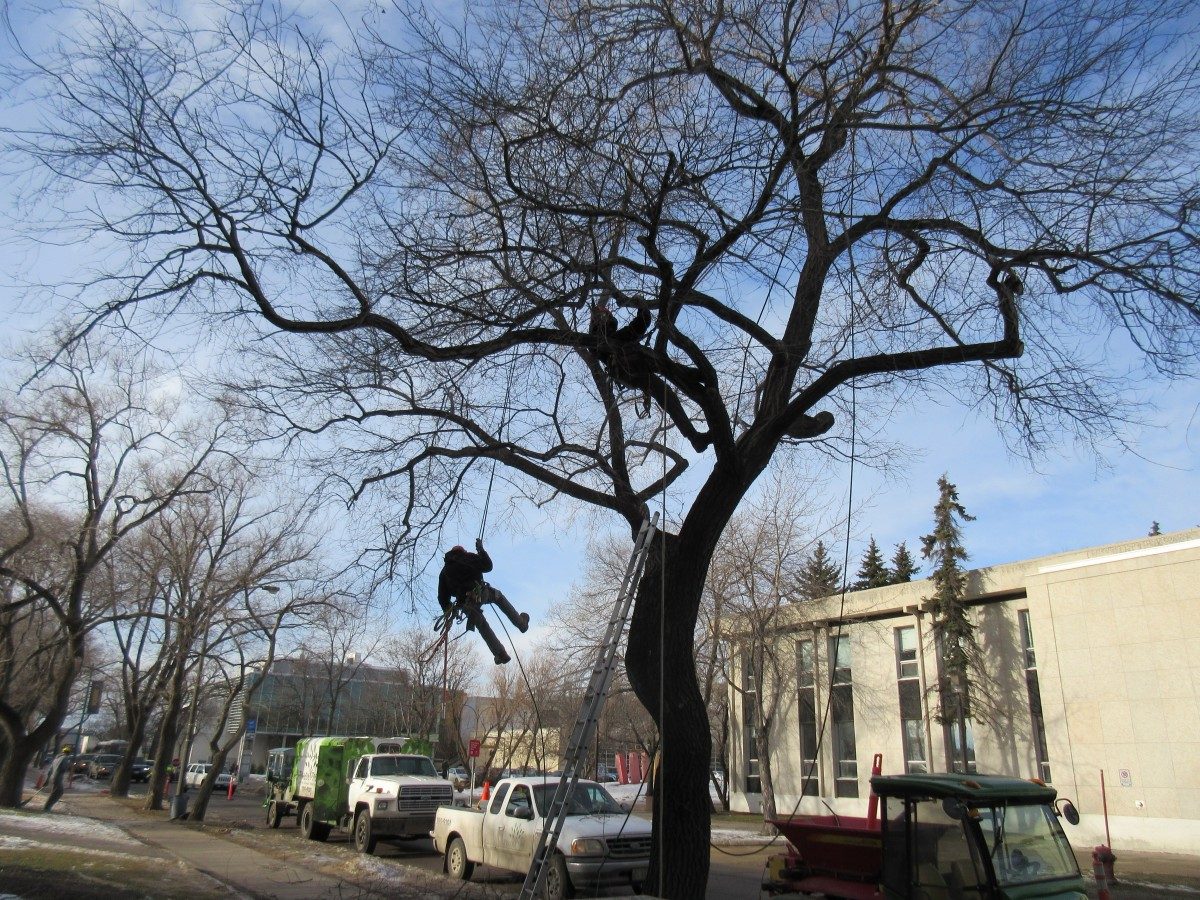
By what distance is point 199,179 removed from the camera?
783 centimetres

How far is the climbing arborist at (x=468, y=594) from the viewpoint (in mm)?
7609

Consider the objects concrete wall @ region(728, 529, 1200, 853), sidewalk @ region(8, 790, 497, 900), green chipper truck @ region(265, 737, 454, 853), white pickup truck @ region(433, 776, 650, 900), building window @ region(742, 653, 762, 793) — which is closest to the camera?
sidewalk @ region(8, 790, 497, 900)

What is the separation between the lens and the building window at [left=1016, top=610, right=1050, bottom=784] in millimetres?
28288

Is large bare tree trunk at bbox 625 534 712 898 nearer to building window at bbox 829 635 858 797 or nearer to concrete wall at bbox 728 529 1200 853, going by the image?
concrete wall at bbox 728 529 1200 853

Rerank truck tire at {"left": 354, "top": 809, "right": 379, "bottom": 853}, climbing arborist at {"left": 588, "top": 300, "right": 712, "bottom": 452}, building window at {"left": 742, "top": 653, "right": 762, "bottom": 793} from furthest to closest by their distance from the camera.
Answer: building window at {"left": 742, "top": 653, "right": 762, "bottom": 793}
truck tire at {"left": 354, "top": 809, "right": 379, "bottom": 853}
climbing arborist at {"left": 588, "top": 300, "right": 712, "bottom": 452}

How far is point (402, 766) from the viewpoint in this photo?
21.7 m

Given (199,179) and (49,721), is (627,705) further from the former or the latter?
(199,179)

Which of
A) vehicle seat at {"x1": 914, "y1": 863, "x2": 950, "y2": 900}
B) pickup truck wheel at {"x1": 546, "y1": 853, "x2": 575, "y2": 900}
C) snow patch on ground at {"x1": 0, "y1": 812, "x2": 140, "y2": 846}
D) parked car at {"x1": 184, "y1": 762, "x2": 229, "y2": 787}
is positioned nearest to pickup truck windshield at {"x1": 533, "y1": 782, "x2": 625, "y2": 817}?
pickup truck wheel at {"x1": 546, "y1": 853, "x2": 575, "y2": 900}

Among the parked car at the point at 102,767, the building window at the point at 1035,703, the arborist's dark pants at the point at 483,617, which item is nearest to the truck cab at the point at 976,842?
the arborist's dark pants at the point at 483,617

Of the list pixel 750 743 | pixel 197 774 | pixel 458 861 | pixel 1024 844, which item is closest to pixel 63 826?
pixel 458 861

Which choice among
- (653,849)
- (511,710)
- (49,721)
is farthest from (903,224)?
(511,710)

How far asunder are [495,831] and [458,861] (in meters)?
1.59

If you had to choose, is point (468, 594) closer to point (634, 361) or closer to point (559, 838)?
point (634, 361)

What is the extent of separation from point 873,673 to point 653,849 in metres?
27.9
